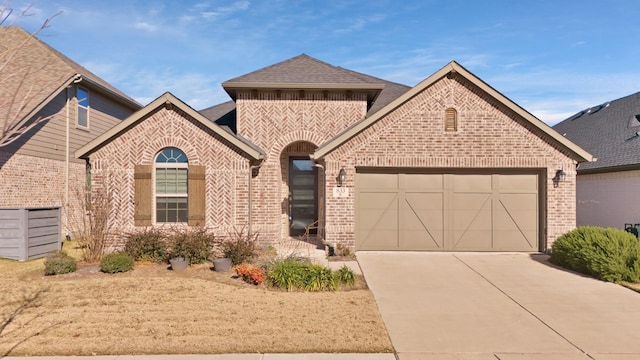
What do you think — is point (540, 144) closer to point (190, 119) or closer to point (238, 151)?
point (238, 151)

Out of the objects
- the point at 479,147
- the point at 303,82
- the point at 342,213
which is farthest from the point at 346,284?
the point at 303,82

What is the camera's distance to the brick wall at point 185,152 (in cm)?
1165

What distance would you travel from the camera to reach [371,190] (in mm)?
12047

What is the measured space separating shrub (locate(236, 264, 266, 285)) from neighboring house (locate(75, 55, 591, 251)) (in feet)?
10.7

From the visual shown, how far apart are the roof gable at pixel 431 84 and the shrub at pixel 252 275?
4325mm

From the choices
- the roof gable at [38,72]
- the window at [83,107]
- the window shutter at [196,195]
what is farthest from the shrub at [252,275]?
the window at [83,107]

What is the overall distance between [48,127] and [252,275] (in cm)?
1170

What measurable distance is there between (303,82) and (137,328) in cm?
969

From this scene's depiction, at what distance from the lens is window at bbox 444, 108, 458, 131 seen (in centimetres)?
1197

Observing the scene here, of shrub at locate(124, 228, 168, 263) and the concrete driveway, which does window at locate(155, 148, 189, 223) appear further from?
the concrete driveway

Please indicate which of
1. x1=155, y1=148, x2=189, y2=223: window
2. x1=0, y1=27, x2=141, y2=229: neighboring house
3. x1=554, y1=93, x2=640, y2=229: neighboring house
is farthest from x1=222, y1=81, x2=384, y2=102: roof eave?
x1=554, y1=93, x2=640, y2=229: neighboring house

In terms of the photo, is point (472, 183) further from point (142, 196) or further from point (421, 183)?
point (142, 196)

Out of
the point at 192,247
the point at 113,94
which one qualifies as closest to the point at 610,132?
the point at 192,247

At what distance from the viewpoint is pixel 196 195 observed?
1155 centimetres
